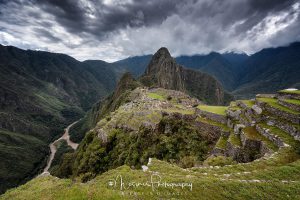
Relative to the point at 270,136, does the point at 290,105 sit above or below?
above

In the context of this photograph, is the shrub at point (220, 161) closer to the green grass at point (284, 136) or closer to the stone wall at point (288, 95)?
the green grass at point (284, 136)

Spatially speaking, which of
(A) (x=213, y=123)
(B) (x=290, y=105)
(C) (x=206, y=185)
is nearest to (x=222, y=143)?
(A) (x=213, y=123)

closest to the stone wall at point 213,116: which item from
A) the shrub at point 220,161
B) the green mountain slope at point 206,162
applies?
the green mountain slope at point 206,162

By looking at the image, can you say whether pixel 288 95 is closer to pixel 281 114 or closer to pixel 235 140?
pixel 281 114

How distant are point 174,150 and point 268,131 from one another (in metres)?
15.4

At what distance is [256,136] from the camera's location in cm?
2066

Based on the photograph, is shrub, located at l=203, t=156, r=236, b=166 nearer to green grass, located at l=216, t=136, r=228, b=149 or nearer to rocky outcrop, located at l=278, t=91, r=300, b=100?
green grass, located at l=216, t=136, r=228, b=149

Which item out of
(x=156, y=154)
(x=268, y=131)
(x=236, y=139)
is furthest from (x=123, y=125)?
(x=268, y=131)

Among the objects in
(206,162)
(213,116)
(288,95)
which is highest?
(288,95)

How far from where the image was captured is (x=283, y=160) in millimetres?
15172

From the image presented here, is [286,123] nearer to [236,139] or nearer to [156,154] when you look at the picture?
[236,139]

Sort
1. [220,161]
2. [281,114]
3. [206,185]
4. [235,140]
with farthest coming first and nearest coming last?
[235,140] → [281,114] → [220,161] → [206,185]

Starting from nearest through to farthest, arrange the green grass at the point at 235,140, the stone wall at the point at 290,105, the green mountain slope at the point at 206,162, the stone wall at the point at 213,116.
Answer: the green mountain slope at the point at 206,162
the stone wall at the point at 290,105
the green grass at the point at 235,140
the stone wall at the point at 213,116

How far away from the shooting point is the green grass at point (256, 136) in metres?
18.1
